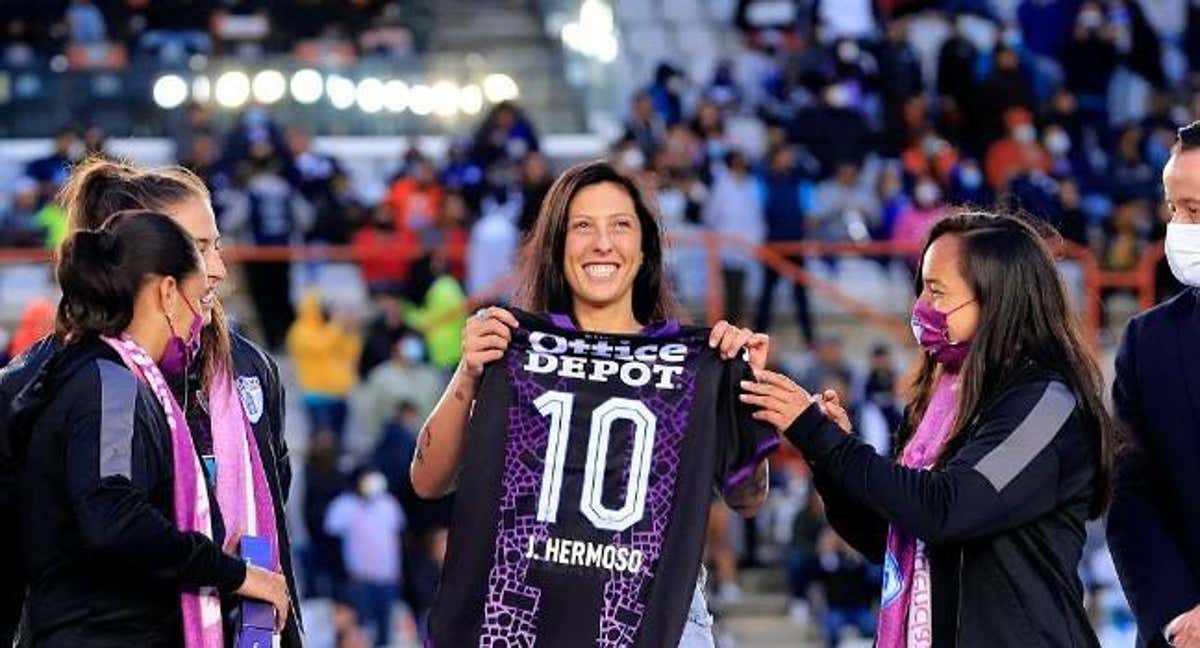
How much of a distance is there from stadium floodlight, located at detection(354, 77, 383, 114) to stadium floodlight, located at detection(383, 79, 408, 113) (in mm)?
47

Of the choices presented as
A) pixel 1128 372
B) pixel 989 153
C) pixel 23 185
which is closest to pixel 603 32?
pixel 989 153

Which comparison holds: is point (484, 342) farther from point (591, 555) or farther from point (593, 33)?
point (593, 33)

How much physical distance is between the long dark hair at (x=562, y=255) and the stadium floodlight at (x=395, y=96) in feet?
51.1

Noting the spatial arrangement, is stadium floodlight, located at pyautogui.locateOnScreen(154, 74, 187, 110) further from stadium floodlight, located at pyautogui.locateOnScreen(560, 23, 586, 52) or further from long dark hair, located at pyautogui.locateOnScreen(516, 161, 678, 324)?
long dark hair, located at pyautogui.locateOnScreen(516, 161, 678, 324)

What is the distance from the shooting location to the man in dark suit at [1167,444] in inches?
250

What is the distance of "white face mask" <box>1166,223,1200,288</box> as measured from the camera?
6.32 m

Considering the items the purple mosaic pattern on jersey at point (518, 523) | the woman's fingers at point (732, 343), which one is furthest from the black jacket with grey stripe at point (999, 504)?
the purple mosaic pattern on jersey at point (518, 523)

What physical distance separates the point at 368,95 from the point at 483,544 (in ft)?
52.7

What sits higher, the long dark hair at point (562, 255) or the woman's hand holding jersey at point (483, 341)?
the long dark hair at point (562, 255)

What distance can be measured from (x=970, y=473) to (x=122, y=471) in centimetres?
176

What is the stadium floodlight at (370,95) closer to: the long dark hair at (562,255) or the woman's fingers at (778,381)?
the long dark hair at (562,255)

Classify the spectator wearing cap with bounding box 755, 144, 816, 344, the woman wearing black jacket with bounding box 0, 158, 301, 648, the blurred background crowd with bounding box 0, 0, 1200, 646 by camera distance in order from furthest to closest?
1. the spectator wearing cap with bounding box 755, 144, 816, 344
2. the blurred background crowd with bounding box 0, 0, 1200, 646
3. the woman wearing black jacket with bounding box 0, 158, 301, 648

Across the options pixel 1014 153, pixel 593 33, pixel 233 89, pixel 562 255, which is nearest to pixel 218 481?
pixel 562 255

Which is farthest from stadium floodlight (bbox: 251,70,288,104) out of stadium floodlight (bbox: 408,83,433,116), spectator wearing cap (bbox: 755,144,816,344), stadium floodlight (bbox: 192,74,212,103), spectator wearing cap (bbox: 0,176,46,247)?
spectator wearing cap (bbox: 755,144,816,344)
